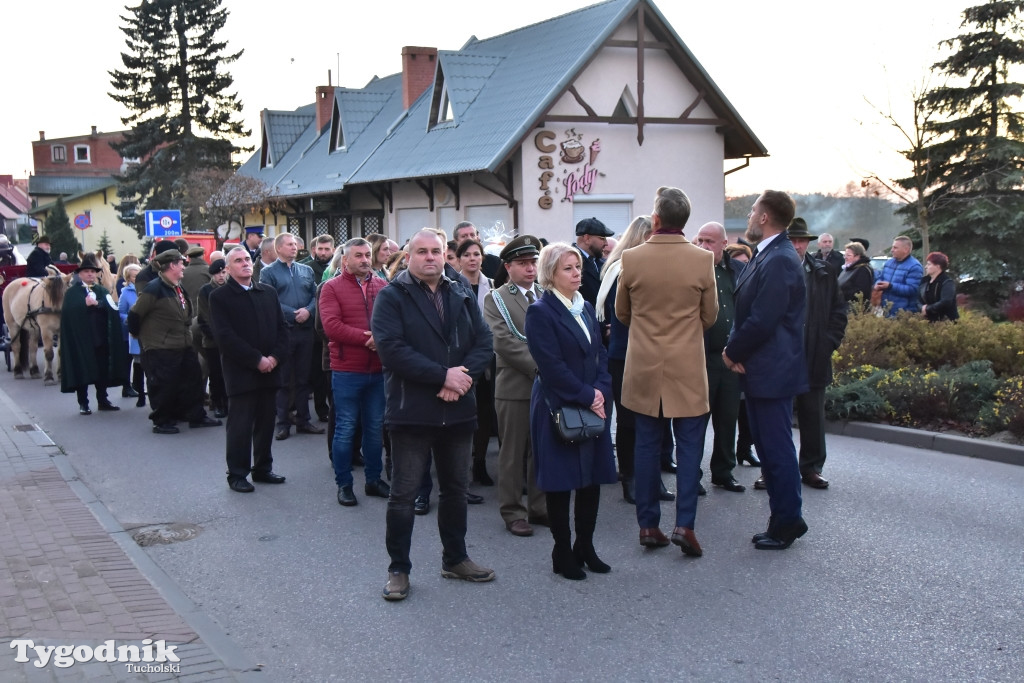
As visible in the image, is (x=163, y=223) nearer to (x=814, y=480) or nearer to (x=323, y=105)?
(x=323, y=105)

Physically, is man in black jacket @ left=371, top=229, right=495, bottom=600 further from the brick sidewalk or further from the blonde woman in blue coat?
the brick sidewalk

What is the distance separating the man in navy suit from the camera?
579 cm

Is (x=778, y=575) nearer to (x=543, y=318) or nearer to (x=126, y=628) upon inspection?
(x=543, y=318)

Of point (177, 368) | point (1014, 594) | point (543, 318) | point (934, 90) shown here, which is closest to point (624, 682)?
point (543, 318)

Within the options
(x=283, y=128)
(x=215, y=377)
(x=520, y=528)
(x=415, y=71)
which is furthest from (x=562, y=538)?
(x=283, y=128)

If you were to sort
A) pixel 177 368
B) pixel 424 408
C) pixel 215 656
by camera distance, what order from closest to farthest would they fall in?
pixel 215 656 < pixel 424 408 < pixel 177 368

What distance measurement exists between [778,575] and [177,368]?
7.38 meters

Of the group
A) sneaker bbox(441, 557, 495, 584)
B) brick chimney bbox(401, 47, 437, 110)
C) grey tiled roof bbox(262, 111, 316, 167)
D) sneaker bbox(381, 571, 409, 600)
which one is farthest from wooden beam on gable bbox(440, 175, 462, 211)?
sneaker bbox(381, 571, 409, 600)

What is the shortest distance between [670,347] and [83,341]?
8.92 meters

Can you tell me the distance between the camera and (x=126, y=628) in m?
4.82

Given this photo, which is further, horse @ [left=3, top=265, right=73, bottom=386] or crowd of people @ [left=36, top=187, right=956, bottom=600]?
horse @ [left=3, top=265, right=73, bottom=386]

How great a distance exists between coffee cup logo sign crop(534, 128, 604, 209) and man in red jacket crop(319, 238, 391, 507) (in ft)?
50.8

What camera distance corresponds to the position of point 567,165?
23234 mm

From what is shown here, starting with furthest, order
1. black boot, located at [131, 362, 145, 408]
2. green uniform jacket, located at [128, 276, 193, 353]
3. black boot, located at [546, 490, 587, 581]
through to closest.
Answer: black boot, located at [131, 362, 145, 408] < green uniform jacket, located at [128, 276, 193, 353] < black boot, located at [546, 490, 587, 581]
